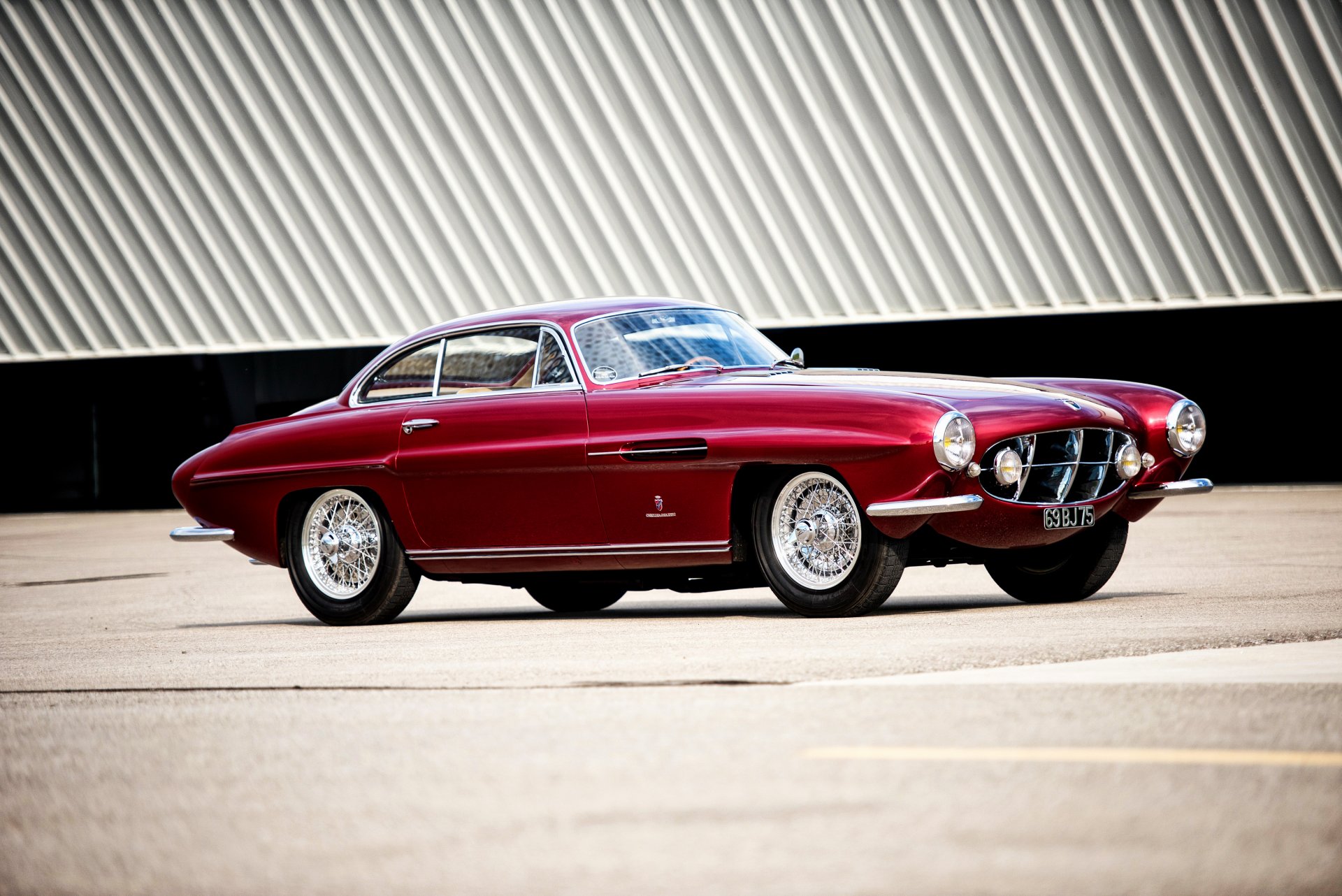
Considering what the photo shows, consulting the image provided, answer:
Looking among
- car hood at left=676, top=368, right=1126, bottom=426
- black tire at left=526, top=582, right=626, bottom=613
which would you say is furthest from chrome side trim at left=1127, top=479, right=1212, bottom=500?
black tire at left=526, top=582, right=626, bottom=613

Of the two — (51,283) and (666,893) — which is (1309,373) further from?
(666,893)

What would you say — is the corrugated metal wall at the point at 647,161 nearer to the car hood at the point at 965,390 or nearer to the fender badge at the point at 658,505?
the car hood at the point at 965,390

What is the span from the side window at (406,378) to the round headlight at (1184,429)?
369 cm

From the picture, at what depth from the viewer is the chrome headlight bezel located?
26.6ft

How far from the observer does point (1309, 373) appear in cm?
2200

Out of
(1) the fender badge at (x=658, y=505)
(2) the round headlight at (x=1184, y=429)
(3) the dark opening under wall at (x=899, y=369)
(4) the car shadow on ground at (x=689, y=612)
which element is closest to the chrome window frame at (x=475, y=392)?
(1) the fender badge at (x=658, y=505)

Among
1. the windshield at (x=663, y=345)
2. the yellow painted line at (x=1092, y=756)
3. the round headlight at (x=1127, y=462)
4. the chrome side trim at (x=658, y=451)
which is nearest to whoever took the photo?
the yellow painted line at (x=1092, y=756)

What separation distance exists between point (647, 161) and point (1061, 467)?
649 inches

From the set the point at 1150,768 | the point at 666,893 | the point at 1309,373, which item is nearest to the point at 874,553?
the point at 1150,768

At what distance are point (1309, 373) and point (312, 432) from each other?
49.5 ft

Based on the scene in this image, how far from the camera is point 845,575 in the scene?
332 inches

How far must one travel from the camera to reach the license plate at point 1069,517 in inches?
335

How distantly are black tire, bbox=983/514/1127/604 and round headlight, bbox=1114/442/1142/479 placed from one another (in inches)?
13.7

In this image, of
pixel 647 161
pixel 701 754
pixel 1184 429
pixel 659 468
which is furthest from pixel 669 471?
pixel 647 161
